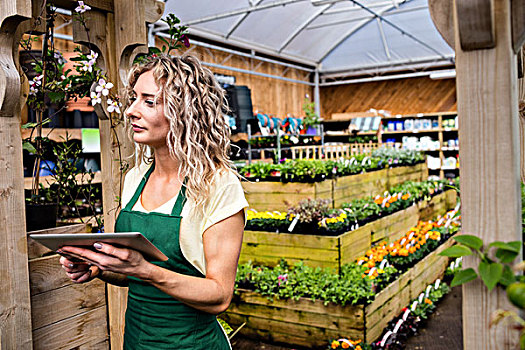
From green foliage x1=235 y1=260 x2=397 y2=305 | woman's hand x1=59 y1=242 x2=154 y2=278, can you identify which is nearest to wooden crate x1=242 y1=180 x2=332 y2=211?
green foliage x1=235 y1=260 x2=397 y2=305

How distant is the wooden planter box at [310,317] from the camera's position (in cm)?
329

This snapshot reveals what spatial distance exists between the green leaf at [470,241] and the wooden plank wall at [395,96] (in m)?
12.6

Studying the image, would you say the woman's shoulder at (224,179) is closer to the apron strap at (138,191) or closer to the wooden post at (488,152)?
the apron strap at (138,191)

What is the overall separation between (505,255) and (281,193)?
343 centimetres

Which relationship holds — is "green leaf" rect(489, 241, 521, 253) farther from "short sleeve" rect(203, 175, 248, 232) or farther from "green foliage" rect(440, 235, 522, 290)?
"short sleeve" rect(203, 175, 248, 232)

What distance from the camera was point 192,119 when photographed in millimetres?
1482

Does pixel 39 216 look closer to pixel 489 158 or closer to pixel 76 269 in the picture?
pixel 76 269

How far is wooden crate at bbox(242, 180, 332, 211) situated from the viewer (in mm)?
4168

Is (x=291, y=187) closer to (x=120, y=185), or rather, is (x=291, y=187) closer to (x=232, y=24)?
(x=120, y=185)

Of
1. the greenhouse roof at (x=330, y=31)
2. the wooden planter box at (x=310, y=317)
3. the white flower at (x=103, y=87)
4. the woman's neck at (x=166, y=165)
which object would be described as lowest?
the wooden planter box at (x=310, y=317)

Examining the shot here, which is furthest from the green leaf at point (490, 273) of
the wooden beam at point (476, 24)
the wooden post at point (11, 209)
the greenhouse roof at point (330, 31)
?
the greenhouse roof at point (330, 31)

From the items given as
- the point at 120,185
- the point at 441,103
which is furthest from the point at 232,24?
the point at 120,185

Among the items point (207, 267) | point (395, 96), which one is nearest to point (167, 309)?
point (207, 267)

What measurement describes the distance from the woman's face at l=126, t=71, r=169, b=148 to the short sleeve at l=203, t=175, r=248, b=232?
0.24m
